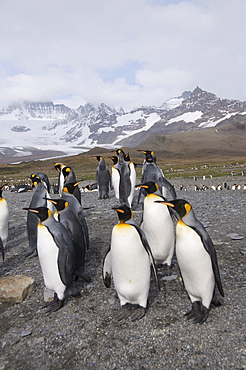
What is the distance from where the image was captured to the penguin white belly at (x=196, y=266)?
10.3 feet

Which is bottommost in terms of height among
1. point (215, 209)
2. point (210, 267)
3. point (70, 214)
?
point (215, 209)

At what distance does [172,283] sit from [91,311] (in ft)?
3.68

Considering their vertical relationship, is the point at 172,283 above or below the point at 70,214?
below

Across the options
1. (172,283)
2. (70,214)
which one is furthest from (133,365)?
(70,214)

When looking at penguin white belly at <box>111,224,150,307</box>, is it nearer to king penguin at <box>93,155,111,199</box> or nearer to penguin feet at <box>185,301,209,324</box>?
penguin feet at <box>185,301,209,324</box>

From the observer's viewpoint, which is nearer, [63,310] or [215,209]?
[63,310]

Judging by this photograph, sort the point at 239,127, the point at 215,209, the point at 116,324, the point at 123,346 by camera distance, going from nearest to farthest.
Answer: the point at 123,346
the point at 116,324
the point at 215,209
the point at 239,127

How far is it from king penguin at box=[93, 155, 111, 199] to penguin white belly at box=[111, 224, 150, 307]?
8.95 meters

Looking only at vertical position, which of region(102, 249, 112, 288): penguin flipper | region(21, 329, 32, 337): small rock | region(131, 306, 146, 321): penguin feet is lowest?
region(21, 329, 32, 337): small rock

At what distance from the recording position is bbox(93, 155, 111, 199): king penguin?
1238cm

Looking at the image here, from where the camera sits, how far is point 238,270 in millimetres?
4059

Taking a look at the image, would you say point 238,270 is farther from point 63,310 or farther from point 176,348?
point 63,310

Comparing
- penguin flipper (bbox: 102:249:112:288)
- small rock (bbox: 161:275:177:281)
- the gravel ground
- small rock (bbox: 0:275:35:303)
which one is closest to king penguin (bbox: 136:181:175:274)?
small rock (bbox: 161:275:177:281)

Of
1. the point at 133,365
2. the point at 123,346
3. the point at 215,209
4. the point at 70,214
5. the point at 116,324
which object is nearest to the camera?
the point at 133,365
